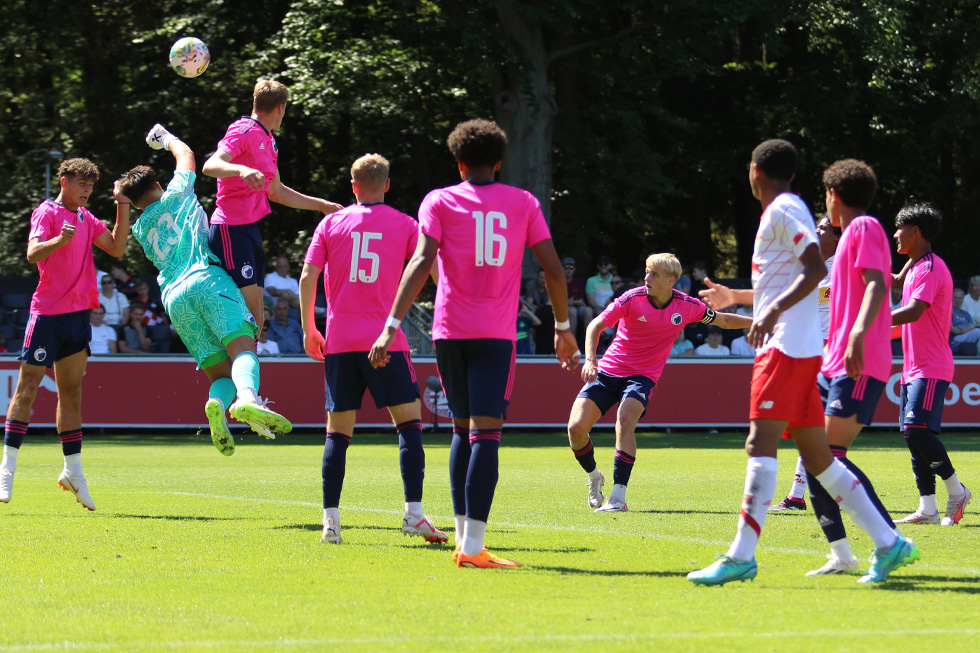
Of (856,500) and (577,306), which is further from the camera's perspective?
(577,306)

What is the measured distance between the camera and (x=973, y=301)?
71.6 ft

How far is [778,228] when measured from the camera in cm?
574

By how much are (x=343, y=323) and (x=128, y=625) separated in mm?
2743

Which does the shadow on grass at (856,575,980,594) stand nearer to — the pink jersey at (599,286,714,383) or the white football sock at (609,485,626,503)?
the white football sock at (609,485,626,503)

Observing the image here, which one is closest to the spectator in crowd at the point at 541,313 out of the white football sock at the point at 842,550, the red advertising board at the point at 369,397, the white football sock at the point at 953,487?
the red advertising board at the point at 369,397

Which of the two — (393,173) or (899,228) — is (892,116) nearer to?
(393,173)

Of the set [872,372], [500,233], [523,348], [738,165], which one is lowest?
[523,348]

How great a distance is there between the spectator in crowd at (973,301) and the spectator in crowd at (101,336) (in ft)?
48.8

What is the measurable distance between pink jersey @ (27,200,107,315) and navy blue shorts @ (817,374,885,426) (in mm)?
5761

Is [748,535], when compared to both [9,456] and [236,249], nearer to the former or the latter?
[236,249]

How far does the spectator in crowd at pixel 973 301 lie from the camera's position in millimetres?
21625

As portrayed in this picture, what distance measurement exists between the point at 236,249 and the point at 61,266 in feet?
5.86

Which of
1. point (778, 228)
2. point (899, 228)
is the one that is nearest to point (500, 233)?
point (778, 228)

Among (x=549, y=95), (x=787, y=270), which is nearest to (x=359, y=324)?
(x=787, y=270)
